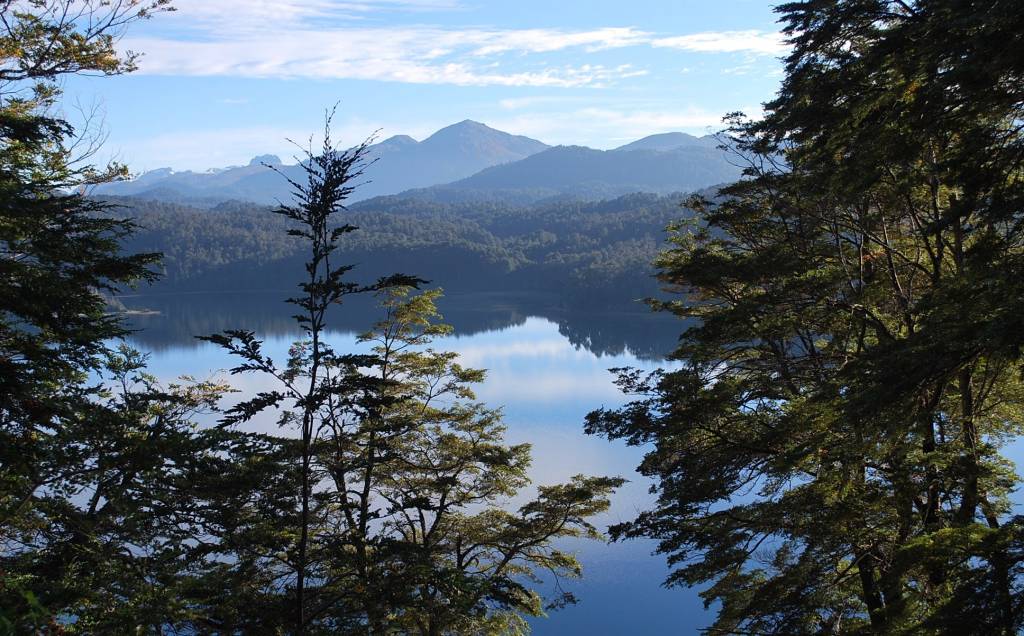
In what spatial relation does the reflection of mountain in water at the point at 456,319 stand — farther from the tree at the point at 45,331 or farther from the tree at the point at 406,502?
the tree at the point at 45,331

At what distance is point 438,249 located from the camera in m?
90.9

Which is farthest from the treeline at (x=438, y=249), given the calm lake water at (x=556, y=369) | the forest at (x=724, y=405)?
the forest at (x=724, y=405)

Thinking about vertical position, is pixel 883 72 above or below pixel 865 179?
above

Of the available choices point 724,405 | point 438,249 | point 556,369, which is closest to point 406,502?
point 724,405

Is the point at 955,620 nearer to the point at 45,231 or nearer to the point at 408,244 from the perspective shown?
the point at 45,231

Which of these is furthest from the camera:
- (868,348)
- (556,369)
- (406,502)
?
(556,369)

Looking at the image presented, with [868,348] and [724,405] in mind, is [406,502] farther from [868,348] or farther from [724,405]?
[868,348]

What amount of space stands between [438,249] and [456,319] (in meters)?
31.8

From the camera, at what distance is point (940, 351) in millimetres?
3447

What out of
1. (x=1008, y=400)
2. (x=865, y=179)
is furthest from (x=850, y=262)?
(x=865, y=179)

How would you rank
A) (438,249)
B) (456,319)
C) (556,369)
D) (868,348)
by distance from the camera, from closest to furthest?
(868,348), (556,369), (456,319), (438,249)

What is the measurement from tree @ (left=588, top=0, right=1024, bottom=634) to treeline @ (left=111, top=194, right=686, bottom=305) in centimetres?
5478

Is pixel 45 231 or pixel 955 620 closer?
pixel 955 620

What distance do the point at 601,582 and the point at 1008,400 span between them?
10980 millimetres
